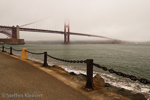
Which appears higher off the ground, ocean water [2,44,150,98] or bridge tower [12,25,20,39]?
bridge tower [12,25,20,39]

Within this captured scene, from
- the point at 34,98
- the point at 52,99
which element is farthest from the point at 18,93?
the point at 52,99

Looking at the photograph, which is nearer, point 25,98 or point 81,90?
point 25,98

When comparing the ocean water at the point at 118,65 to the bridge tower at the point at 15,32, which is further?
the bridge tower at the point at 15,32

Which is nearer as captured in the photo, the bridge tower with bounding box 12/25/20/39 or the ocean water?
the ocean water

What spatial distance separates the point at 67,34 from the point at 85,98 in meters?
72.2

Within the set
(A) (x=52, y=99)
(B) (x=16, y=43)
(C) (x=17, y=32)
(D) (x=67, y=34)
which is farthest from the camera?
(B) (x=16, y=43)

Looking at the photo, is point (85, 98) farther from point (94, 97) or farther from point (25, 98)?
point (25, 98)

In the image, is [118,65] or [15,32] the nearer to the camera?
[118,65]

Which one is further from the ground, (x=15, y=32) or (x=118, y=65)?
(x=15, y=32)

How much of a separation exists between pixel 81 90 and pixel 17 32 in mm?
74653

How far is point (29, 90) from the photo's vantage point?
8.65 feet

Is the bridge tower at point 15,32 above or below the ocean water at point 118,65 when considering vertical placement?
above

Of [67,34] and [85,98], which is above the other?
[67,34]

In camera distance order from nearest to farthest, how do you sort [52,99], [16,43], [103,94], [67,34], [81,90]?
1. [52,99]
2. [103,94]
3. [81,90]
4. [67,34]
5. [16,43]
